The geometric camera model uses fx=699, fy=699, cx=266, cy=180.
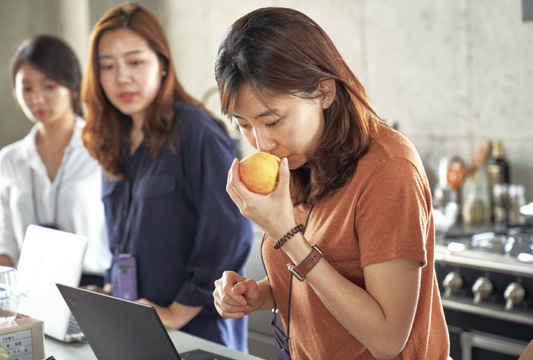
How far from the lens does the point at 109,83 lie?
215 cm

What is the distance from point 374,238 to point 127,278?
3.59 feet

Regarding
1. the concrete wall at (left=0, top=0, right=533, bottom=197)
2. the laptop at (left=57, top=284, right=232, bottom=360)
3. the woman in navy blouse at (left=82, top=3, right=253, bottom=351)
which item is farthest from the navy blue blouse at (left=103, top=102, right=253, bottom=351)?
the concrete wall at (left=0, top=0, right=533, bottom=197)

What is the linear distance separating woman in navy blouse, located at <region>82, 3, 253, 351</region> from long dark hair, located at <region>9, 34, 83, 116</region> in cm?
58

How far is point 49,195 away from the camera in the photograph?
2.69 meters

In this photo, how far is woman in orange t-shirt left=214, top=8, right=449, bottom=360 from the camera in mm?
1211

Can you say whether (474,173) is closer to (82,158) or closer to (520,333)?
(520,333)

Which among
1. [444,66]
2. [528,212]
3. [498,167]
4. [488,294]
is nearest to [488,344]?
[488,294]

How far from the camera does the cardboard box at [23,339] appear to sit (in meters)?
1.49

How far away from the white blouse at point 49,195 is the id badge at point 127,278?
1.51ft

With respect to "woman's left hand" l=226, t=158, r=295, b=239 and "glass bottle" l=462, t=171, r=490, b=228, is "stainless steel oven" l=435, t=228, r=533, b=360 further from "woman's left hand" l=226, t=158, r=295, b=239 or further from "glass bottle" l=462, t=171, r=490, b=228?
"woman's left hand" l=226, t=158, r=295, b=239

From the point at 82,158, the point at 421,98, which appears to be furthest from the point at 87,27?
the point at 421,98

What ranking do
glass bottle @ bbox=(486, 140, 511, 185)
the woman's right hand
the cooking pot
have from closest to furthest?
the woman's right hand < the cooking pot < glass bottle @ bbox=(486, 140, 511, 185)

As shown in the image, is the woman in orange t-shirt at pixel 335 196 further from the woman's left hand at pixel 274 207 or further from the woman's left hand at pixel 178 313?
the woman's left hand at pixel 178 313

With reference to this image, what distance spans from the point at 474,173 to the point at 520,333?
911mm
